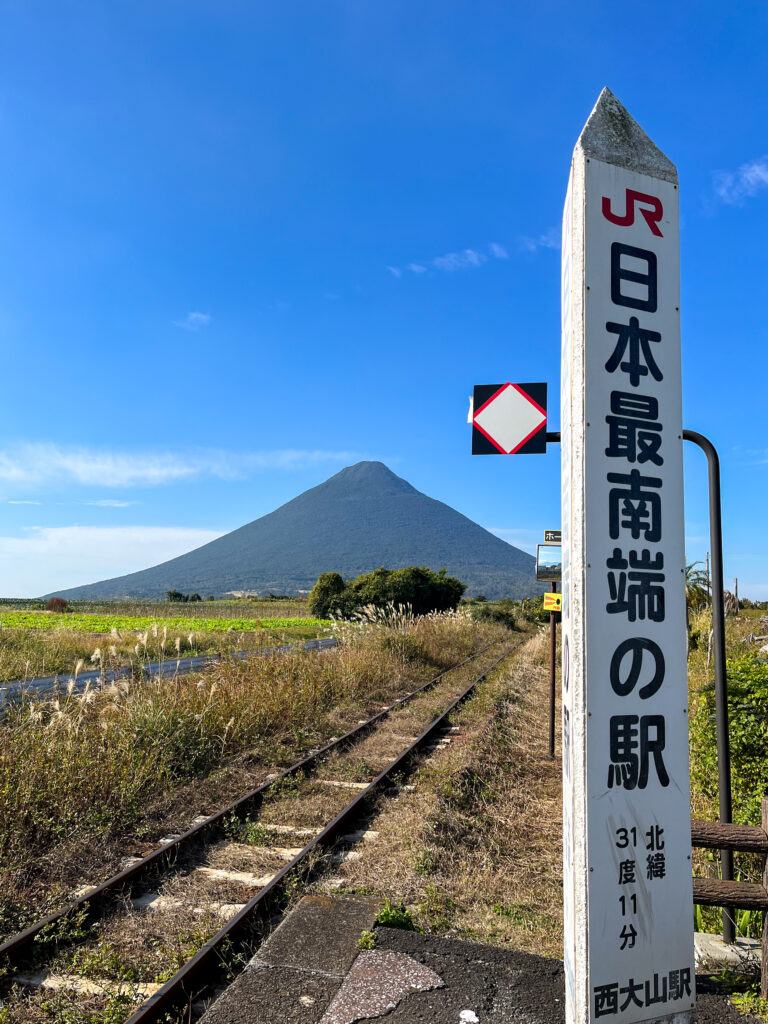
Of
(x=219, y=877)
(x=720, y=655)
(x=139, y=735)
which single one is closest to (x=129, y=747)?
(x=139, y=735)

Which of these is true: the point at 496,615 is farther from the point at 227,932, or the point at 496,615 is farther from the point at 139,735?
the point at 227,932

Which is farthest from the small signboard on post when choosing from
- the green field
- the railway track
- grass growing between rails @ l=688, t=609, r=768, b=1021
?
the green field

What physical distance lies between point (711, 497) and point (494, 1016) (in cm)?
263

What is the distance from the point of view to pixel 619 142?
2.82 m

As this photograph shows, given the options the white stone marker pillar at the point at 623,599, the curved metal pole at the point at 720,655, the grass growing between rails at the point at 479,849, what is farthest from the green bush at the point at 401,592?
the white stone marker pillar at the point at 623,599

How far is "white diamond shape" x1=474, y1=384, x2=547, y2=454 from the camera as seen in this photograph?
347cm

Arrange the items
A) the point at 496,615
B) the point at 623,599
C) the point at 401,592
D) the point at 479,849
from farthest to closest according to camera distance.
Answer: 1. the point at 496,615
2. the point at 401,592
3. the point at 479,849
4. the point at 623,599

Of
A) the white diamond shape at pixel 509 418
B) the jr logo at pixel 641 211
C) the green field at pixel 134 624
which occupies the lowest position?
the green field at pixel 134 624

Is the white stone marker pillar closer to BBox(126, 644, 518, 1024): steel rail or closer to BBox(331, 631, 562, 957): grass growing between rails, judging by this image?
BBox(331, 631, 562, 957): grass growing between rails

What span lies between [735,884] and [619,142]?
10.9 ft

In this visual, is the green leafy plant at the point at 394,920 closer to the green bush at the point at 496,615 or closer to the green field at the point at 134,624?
the green field at the point at 134,624

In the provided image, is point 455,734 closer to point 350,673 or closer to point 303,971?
point 350,673

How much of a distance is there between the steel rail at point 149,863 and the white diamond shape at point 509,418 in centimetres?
357

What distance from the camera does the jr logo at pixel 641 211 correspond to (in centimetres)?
277
